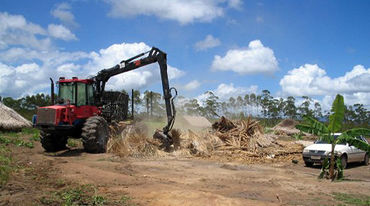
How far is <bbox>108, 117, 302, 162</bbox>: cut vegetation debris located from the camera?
50.5 feet

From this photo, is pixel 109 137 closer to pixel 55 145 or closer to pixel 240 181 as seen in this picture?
pixel 55 145

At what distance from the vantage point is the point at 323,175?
37.0 feet

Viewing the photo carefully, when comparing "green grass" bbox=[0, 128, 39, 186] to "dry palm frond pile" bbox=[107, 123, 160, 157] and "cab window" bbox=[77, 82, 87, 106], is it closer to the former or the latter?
"cab window" bbox=[77, 82, 87, 106]

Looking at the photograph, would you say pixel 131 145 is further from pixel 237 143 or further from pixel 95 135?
pixel 237 143

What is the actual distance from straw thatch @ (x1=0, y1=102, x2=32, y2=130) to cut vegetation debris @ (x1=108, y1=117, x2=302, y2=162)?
440 inches

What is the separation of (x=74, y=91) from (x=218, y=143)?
7.48 meters

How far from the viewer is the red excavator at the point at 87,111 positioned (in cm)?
1393

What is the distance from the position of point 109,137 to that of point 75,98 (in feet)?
7.83

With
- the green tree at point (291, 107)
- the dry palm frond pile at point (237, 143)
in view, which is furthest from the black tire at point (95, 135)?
the green tree at point (291, 107)

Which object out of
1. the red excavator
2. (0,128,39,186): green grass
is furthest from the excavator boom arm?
(0,128,39,186): green grass

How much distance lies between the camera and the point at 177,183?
9.21m

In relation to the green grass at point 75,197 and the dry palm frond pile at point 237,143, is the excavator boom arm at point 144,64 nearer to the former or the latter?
the dry palm frond pile at point 237,143

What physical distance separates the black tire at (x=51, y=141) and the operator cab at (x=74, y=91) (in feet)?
5.68

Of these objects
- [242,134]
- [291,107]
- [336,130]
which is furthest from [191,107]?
[291,107]
